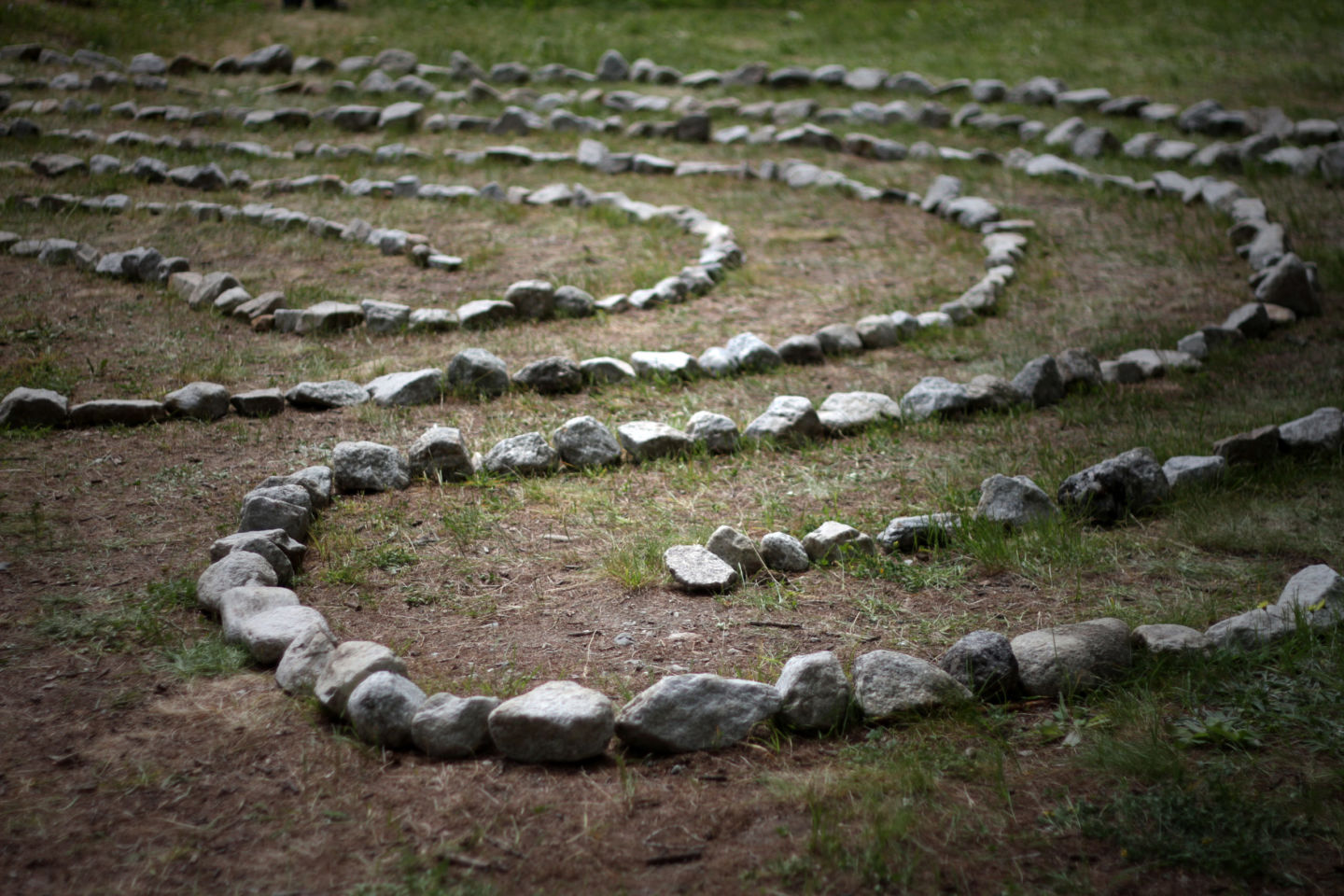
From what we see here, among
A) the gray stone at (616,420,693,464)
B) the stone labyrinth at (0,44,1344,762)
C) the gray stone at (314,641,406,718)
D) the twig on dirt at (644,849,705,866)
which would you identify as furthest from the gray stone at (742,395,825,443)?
the twig on dirt at (644,849,705,866)

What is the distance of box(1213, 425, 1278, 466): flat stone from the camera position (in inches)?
192

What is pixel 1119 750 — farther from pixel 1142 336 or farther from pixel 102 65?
pixel 102 65

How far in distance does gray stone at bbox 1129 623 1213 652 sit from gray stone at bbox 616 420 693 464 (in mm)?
2326

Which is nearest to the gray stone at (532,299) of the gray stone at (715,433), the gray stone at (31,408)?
the gray stone at (715,433)

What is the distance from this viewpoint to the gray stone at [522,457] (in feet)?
16.4

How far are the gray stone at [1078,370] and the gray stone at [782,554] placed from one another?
2554 millimetres

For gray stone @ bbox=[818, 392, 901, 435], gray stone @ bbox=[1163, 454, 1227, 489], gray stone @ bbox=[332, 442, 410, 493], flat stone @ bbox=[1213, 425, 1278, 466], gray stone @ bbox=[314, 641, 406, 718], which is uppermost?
flat stone @ bbox=[1213, 425, 1278, 466]

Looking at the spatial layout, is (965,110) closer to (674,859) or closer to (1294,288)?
(1294,288)

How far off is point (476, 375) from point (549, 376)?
0.39 metres

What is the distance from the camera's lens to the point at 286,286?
7.25 meters

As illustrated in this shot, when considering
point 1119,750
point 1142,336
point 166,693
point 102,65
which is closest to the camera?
point 1119,750

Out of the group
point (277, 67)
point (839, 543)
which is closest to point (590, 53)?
point (277, 67)

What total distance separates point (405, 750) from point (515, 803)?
427mm

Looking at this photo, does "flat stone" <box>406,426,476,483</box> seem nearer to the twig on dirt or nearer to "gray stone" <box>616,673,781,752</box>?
"gray stone" <box>616,673,781,752</box>
